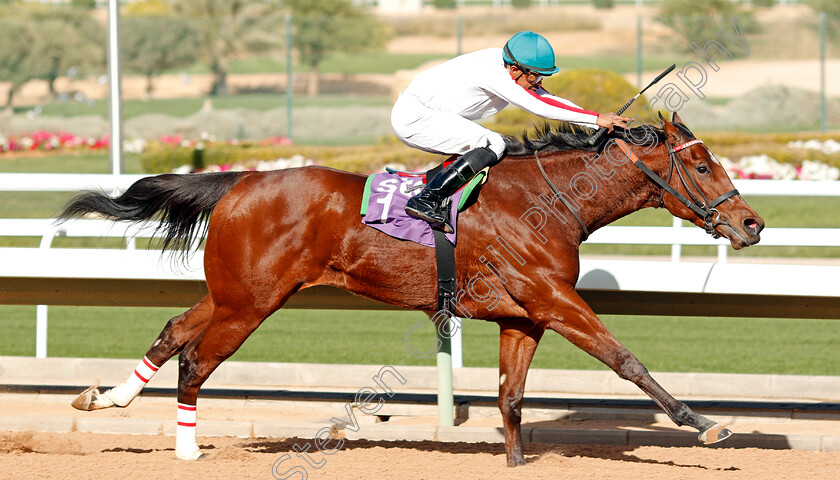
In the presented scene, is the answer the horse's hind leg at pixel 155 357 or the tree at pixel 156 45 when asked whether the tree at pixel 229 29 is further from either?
the horse's hind leg at pixel 155 357

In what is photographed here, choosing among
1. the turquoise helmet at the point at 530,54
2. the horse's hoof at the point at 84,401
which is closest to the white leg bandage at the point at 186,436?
the horse's hoof at the point at 84,401

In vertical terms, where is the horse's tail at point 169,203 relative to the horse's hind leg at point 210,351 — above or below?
above

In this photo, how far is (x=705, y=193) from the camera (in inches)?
181

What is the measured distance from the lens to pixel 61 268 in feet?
18.6

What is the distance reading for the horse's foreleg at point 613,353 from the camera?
4277mm

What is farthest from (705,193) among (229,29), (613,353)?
(229,29)

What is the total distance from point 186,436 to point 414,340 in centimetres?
392

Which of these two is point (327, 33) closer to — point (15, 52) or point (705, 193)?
point (15, 52)

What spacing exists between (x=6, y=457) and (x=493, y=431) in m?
2.38

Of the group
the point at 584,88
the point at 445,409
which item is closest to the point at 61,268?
the point at 445,409

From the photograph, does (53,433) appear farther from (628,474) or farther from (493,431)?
(628,474)

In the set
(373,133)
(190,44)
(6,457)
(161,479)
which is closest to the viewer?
(161,479)

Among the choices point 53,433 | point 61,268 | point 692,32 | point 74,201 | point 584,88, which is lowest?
point 53,433

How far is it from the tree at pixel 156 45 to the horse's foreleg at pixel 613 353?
2588cm
